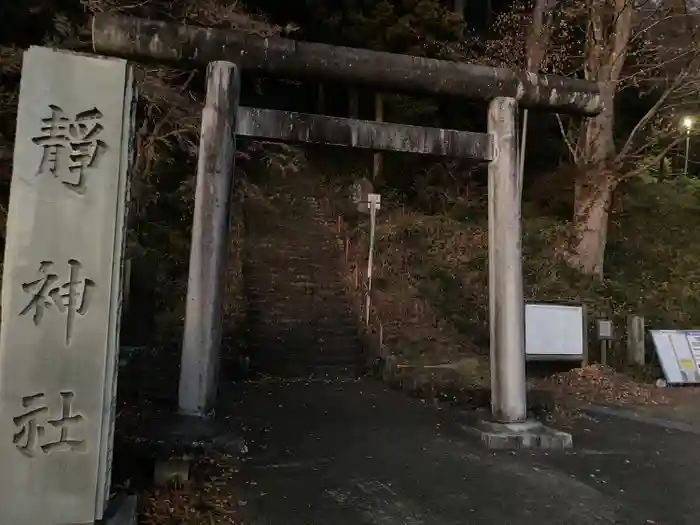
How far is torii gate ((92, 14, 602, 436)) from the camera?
5727 millimetres

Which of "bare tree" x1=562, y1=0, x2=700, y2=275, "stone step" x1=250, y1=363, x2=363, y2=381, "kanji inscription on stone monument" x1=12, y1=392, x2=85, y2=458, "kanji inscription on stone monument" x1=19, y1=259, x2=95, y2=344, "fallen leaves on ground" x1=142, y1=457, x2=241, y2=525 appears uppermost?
"bare tree" x1=562, y1=0, x2=700, y2=275

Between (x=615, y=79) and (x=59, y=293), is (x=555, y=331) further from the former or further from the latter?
(x=59, y=293)

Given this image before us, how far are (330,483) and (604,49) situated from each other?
Result: 10510 mm

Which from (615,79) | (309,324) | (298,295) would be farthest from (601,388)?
(298,295)

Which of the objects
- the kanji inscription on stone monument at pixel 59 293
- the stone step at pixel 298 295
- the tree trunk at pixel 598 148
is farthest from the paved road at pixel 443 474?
the tree trunk at pixel 598 148

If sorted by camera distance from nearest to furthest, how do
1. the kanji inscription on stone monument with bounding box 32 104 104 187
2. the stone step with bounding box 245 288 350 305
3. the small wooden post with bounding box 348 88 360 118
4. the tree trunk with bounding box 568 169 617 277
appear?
the kanji inscription on stone monument with bounding box 32 104 104 187 < the tree trunk with bounding box 568 169 617 277 < the stone step with bounding box 245 288 350 305 < the small wooden post with bounding box 348 88 360 118

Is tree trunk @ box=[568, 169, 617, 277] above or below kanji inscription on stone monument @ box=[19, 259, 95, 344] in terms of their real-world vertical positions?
above

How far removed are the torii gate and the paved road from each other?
864 millimetres

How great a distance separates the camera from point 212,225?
5.88m

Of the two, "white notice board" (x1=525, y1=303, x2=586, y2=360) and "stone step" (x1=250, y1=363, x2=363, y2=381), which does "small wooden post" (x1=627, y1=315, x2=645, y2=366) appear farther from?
"stone step" (x1=250, y1=363, x2=363, y2=381)

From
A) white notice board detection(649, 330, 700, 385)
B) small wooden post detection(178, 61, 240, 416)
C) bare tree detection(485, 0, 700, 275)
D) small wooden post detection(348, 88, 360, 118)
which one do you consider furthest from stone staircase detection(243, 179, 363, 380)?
small wooden post detection(178, 61, 240, 416)

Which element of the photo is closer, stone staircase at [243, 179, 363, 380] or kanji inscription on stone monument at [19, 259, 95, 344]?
kanji inscription on stone monument at [19, 259, 95, 344]

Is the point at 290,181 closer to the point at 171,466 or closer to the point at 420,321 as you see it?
the point at 420,321

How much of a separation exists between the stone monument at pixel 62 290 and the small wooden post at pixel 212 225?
1985 mm
